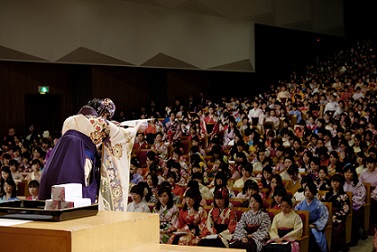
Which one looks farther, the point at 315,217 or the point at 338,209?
the point at 338,209

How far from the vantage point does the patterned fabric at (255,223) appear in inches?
208

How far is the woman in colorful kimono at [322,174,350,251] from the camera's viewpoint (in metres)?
5.80

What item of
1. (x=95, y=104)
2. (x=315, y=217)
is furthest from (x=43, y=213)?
(x=315, y=217)

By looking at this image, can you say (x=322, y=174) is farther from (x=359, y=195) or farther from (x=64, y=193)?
(x=64, y=193)

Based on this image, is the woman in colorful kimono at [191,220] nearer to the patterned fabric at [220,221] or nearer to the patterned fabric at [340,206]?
the patterned fabric at [220,221]

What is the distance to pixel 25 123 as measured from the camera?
1300 cm

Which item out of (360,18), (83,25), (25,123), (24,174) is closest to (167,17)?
(83,25)

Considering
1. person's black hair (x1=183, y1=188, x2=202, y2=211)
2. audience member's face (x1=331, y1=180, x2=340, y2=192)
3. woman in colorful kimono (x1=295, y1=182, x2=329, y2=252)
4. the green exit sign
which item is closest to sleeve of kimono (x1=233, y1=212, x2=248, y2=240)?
person's black hair (x1=183, y1=188, x2=202, y2=211)

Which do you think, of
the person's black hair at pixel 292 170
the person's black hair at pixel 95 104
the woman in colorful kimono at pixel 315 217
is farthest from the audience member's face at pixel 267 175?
the person's black hair at pixel 95 104

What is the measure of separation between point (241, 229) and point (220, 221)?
25 centimetres

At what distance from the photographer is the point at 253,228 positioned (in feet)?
17.6

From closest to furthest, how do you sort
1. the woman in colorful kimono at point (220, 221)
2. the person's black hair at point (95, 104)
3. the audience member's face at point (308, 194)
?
the person's black hair at point (95, 104) < the woman in colorful kimono at point (220, 221) < the audience member's face at point (308, 194)

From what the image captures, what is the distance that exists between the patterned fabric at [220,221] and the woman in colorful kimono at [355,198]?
1.33m

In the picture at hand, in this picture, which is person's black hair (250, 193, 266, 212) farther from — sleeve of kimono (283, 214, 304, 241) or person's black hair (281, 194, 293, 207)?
sleeve of kimono (283, 214, 304, 241)
